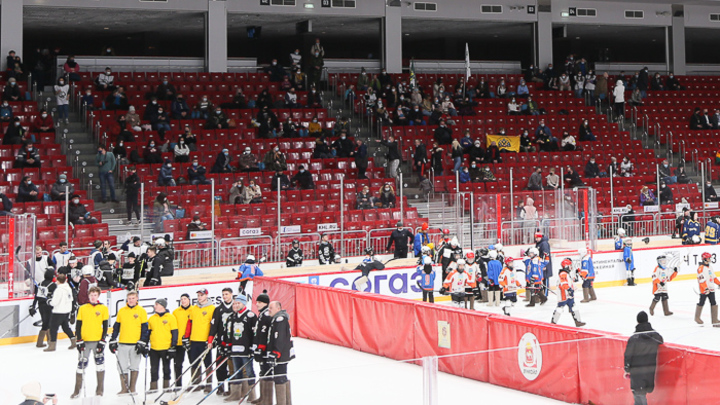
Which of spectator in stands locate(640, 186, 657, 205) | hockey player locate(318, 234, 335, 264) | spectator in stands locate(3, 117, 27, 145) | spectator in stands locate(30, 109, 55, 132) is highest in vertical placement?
spectator in stands locate(30, 109, 55, 132)

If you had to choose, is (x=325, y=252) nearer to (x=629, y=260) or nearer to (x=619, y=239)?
(x=629, y=260)

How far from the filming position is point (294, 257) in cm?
1927

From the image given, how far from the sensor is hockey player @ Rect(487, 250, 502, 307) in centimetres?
1789

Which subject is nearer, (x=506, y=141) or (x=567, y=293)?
(x=567, y=293)

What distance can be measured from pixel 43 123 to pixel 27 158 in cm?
255

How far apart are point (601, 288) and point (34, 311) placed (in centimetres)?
1299

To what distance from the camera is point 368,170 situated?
24750 millimetres

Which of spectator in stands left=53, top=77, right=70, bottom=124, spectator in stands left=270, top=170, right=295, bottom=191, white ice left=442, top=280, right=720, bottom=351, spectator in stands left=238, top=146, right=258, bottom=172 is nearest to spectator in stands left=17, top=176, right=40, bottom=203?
spectator in stands left=53, top=77, right=70, bottom=124

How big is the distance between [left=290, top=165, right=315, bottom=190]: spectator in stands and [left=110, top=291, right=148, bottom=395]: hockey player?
11722 mm

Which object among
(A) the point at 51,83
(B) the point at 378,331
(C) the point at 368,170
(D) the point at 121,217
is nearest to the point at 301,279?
(B) the point at 378,331

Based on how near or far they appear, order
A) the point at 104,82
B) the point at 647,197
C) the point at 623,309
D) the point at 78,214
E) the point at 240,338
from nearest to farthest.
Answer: the point at 240,338 → the point at 623,309 → the point at 78,214 → the point at 647,197 → the point at 104,82

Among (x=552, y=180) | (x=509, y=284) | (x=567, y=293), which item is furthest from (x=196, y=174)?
(x=567, y=293)

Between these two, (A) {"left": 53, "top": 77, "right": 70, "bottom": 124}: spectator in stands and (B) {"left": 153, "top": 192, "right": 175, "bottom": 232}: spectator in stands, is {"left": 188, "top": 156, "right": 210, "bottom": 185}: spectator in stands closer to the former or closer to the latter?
(B) {"left": 153, "top": 192, "right": 175, "bottom": 232}: spectator in stands

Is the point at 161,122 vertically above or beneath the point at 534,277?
above
